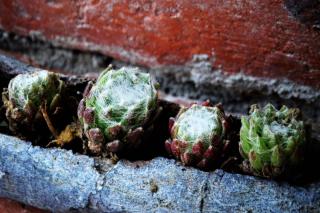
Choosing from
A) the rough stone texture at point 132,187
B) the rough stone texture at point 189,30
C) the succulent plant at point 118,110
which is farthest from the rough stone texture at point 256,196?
the rough stone texture at point 189,30

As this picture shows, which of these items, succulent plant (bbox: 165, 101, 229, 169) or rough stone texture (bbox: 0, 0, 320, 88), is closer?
succulent plant (bbox: 165, 101, 229, 169)

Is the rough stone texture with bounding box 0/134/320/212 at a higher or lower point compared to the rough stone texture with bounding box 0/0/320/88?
lower

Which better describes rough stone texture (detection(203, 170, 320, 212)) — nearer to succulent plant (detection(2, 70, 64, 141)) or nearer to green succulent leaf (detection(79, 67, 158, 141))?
green succulent leaf (detection(79, 67, 158, 141))

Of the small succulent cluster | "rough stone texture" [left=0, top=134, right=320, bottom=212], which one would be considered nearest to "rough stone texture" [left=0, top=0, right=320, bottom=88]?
the small succulent cluster

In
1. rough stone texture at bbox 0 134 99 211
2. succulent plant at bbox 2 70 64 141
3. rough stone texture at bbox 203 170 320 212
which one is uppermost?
succulent plant at bbox 2 70 64 141

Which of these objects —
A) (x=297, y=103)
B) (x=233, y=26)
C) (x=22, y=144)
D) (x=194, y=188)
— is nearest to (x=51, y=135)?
(x=22, y=144)

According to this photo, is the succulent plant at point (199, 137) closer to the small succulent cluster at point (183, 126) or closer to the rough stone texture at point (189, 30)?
the small succulent cluster at point (183, 126)

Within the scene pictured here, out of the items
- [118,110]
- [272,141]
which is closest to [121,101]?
[118,110]

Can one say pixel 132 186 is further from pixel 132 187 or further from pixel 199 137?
pixel 199 137
